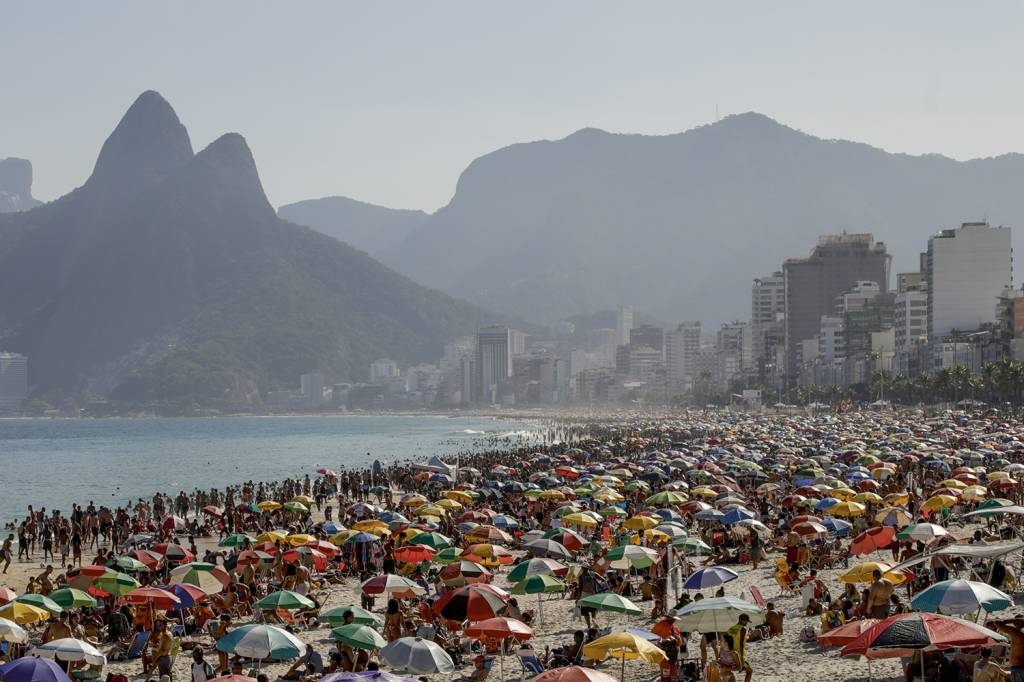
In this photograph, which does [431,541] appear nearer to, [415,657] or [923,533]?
[923,533]

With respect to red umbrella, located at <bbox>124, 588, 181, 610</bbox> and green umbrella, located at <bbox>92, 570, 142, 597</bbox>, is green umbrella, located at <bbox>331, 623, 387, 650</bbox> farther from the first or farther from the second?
green umbrella, located at <bbox>92, 570, 142, 597</bbox>

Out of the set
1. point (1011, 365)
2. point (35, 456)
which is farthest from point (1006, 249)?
point (35, 456)

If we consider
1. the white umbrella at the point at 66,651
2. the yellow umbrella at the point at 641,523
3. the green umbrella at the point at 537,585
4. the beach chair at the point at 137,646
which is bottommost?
the beach chair at the point at 137,646

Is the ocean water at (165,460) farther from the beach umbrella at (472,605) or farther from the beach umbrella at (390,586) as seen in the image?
the beach umbrella at (472,605)

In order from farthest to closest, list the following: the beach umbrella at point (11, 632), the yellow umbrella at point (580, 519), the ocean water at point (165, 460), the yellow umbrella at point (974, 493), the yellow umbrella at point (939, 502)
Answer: the ocean water at point (165, 460) < the yellow umbrella at point (974, 493) < the yellow umbrella at point (580, 519) < the yellow umbrella at point (939, 502) < the beach umbrella at point (11, 632)

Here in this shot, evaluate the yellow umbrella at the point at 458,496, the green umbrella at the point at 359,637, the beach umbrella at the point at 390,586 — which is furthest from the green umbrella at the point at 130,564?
the yellow umbrella at the point at 458,496

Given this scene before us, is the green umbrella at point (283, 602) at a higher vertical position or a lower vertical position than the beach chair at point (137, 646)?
higher
